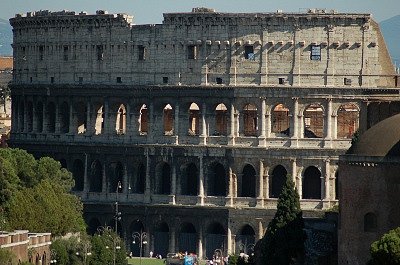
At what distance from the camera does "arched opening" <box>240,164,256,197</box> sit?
6590 inches

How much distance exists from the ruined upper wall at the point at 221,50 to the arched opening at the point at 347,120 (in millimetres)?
2582

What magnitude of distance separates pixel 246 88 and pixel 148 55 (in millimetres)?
8683

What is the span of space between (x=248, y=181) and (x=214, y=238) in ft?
15.3

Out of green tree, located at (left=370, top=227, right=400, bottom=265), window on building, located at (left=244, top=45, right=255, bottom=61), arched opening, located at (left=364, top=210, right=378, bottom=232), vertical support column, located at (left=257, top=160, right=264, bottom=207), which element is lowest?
green tree, located at (left=370, top=227, right=400, bottom=265)

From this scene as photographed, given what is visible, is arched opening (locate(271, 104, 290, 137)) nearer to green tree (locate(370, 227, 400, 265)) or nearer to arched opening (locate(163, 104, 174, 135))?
arched opening (locate(163, 104, 174, 135))

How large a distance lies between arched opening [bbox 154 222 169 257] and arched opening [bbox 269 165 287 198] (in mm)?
8450

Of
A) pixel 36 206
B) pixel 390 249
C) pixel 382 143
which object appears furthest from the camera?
pixel 36 206

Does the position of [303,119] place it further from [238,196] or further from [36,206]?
[36,206]

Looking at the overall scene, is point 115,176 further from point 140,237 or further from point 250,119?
point 250,119

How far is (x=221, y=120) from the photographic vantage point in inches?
6708

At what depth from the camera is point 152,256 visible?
549ft

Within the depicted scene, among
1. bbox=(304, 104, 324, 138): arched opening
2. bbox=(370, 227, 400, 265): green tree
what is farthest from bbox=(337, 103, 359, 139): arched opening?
bbox=(370, 227, 400, 265): green tree

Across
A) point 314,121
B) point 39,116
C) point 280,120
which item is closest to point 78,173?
point 39,116

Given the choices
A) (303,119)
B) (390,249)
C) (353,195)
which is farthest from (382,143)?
(303,119)
